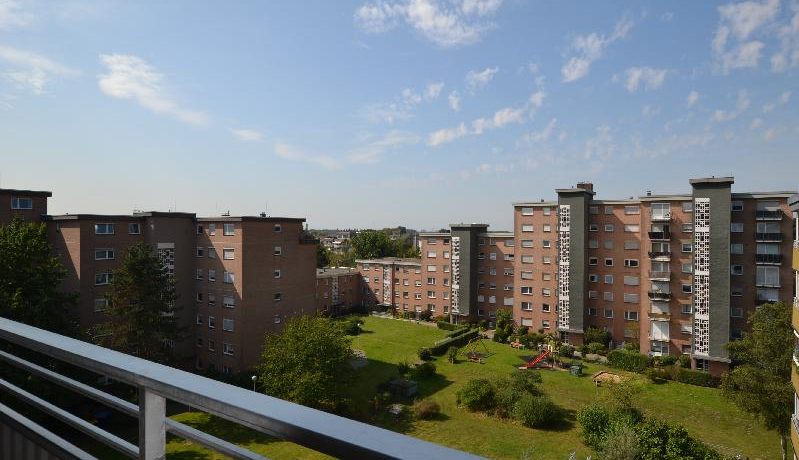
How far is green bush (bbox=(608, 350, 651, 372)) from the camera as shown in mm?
35188

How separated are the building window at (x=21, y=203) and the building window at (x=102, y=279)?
6031 mm

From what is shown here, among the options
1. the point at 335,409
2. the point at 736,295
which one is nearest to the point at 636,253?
the point at 736,295

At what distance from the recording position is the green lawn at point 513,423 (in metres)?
22.0

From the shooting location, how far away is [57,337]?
2.62 m

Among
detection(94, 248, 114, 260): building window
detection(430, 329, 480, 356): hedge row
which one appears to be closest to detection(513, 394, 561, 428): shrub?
detection(430, 329, 480, 356): hedge row

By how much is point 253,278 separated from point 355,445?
106ft

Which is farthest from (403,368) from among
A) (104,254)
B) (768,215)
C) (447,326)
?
(768,215)

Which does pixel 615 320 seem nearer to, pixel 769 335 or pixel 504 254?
pixel 504 254

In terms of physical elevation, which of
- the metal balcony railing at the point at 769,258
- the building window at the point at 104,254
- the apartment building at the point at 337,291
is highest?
the building window at the point at 104,254

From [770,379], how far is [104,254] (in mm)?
38655

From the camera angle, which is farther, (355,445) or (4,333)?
(4,333)

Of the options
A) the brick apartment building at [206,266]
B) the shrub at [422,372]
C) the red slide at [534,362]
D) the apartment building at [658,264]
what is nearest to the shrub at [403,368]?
the shrub at [422,372]

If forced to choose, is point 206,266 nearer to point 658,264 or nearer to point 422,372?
point 422,372

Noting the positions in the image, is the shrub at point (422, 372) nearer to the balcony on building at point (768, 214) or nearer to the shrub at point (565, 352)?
the shrub at point (565, 352)
